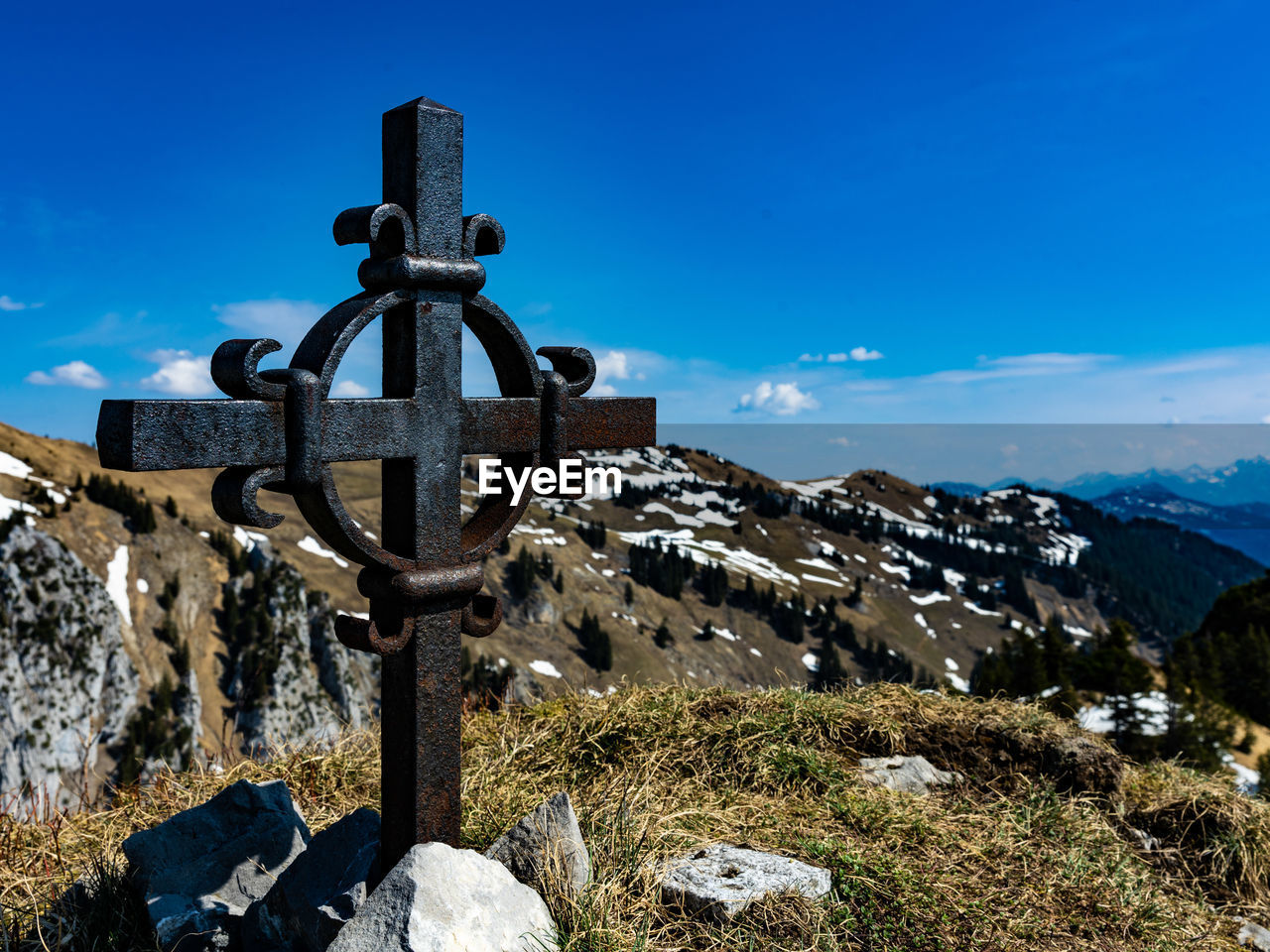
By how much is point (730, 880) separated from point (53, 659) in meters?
104

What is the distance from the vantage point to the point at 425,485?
3.93 m

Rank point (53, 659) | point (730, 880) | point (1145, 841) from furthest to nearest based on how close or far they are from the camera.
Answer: point (53, 659)
point (1145, 841)
point (730, 880)

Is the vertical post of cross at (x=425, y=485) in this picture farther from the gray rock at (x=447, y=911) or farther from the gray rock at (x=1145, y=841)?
the gray rock at (x=1145, y=841)

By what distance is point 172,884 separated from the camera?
408cm

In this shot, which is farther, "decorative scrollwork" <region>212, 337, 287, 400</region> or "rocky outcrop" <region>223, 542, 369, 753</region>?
"rocky outcrop" <region>223, 542, 369, 753</region>

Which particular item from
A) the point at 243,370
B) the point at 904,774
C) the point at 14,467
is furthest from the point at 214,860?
the point at 14,467

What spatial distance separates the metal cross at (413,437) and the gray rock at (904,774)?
139 inches

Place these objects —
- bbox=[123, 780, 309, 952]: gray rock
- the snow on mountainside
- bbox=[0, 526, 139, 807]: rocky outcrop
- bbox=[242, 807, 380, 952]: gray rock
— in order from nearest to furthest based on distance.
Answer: bbox=[242, 807, 380, 952]: gray rock
bbox=[123, 780, 309, 952]: gray rock
bbox=[0, 526, 139, 807]: rocky outcrop
the snow on mountainside

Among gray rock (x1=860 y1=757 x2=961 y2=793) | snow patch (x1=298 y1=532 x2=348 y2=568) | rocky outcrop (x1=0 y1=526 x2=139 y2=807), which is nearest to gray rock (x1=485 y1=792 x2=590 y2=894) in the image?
gray rock (x1=860 y1=757 x2=961 y2=793)

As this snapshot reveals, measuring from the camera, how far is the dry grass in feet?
13.2

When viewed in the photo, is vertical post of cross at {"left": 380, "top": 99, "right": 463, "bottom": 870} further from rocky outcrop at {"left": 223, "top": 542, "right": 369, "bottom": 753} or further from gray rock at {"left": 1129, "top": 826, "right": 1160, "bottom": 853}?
rocky outcrop at {"left": 223, "top": 542, "right": 369, "bottom": 753}

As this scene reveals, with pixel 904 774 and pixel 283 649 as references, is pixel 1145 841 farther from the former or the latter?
pixel 283 649

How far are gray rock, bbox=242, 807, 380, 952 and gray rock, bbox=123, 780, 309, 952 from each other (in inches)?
9.5

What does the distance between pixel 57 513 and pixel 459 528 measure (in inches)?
4788
